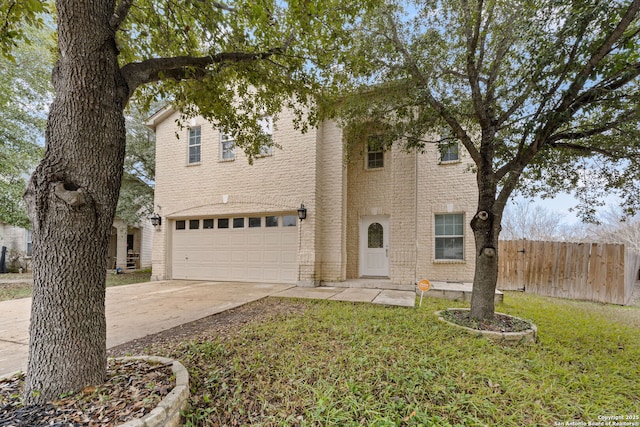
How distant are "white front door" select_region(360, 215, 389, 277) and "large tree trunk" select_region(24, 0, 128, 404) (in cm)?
748

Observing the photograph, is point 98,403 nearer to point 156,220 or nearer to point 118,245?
point 156,220

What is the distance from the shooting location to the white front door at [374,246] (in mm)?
8805

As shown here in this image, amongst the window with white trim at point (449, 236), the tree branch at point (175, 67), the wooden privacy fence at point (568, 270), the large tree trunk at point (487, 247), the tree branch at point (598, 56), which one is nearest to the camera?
the tree branch at point (175, 67)

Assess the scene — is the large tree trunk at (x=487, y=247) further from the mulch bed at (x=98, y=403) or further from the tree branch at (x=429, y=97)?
the mulch bed at (x=98, y=403)

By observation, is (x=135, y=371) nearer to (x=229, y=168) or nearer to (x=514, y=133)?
(x=514, y=133)

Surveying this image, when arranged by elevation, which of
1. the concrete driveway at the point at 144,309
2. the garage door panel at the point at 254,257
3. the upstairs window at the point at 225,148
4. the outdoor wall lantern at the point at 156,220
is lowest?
the concrete driveway at the point at 144,309

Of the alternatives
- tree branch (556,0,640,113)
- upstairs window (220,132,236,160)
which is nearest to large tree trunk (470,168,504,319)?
tree branch (556,0,640,113)

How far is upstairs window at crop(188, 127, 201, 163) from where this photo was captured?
992 cm

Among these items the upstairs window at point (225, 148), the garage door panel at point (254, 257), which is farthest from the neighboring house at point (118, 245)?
the garage door panel at point (254, 257)

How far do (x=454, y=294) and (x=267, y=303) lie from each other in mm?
4423

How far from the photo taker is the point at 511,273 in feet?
27.6

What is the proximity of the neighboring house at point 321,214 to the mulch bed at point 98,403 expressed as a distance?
5.90 meters

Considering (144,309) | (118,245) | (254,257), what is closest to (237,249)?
(254,257)

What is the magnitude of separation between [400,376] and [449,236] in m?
6.77
